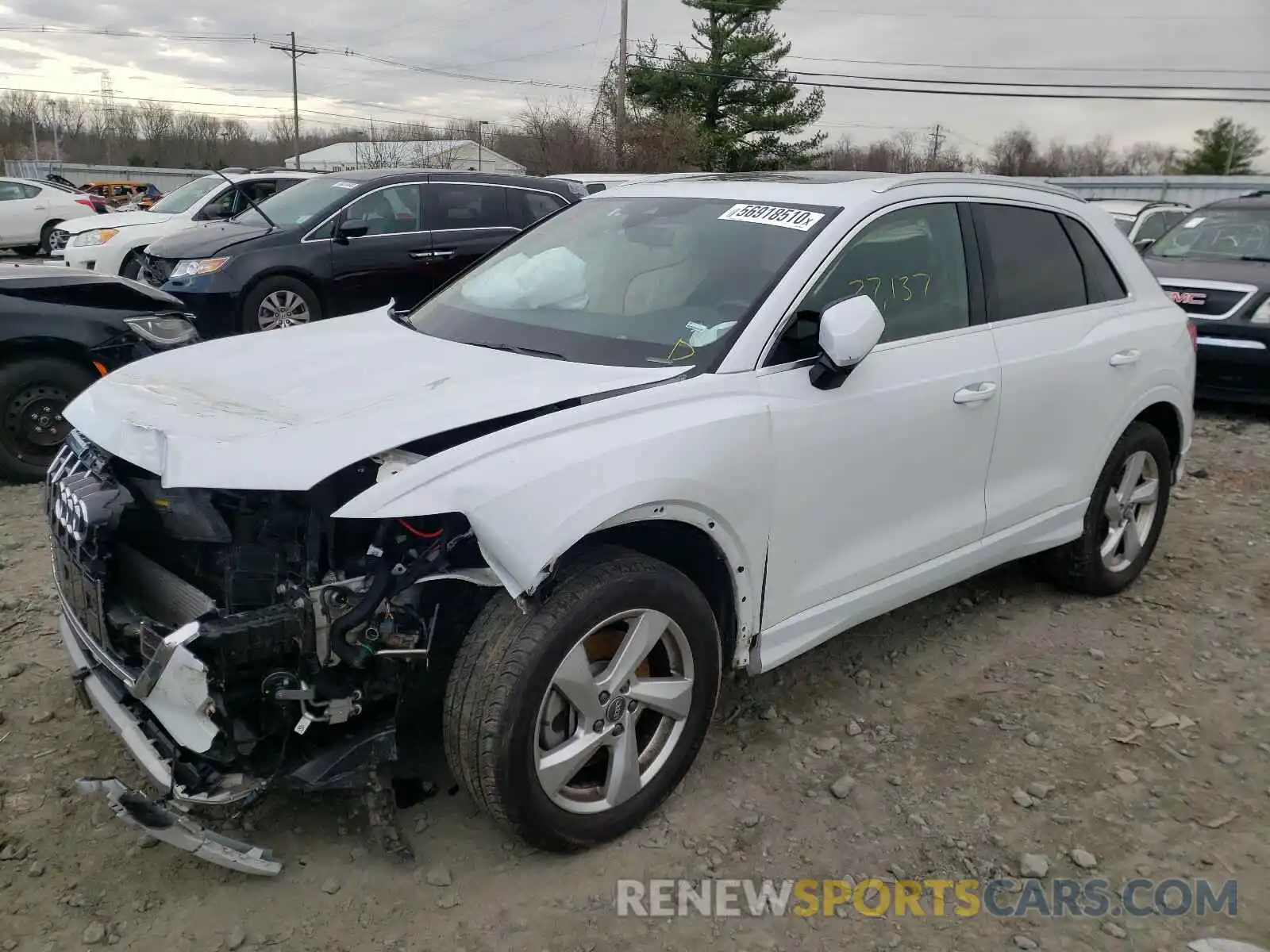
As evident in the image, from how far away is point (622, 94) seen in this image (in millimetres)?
35312

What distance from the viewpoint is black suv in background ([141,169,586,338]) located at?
8.38m

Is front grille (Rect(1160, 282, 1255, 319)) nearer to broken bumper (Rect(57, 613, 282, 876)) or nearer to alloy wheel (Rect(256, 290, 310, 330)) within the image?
alloy wheel (Rect(256, 290, 310, 330))

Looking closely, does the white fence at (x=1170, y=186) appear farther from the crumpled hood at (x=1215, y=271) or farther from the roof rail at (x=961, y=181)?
the roof rail at (x=961, y=181)

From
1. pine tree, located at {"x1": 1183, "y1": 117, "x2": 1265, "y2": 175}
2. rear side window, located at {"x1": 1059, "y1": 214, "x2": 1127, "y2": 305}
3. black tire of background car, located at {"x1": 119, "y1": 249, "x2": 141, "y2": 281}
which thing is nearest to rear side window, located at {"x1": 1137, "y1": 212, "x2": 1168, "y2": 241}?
rear side window, located at {"x1": 1059, "y1": 214, "x2": 1127, "y2": 305}

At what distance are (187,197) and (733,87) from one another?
1130 inches

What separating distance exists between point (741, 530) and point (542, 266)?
1418mm

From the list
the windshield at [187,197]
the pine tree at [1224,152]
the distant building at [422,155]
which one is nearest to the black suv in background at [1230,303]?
the windshield at [187,197]

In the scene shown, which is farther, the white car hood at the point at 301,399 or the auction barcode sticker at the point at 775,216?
the auction barcode sticker at the point at 775,216

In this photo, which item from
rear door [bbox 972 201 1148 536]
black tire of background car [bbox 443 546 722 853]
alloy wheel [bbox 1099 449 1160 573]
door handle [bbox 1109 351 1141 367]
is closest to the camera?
black tire of background car [bbox 443 546 722 853]

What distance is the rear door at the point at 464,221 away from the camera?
9.36 m

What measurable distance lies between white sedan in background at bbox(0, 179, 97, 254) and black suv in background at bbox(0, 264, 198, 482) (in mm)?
16508

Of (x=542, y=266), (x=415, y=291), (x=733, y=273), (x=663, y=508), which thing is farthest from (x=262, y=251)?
(x=663, y=508)

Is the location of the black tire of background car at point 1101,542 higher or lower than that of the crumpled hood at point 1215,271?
lower

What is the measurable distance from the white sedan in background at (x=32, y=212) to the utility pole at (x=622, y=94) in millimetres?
19062
